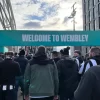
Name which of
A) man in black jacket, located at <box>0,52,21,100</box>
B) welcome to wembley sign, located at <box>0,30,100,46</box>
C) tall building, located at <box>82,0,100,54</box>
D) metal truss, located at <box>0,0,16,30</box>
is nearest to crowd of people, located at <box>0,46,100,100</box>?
man in black jacket, located at <box>0,52,21,100</box>

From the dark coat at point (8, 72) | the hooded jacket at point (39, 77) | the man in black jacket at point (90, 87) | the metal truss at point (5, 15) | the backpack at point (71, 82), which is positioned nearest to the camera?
the man in black jacket at point (90, 87)

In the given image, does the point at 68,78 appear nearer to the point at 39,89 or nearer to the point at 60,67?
the point at 60,67

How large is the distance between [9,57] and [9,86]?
68 centimetres

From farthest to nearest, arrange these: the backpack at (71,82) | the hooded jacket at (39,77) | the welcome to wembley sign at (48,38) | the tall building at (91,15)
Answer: the tall building at (91,15) → the welcome to wembley sign at (48,38) → the backpack at (71,82) → the hooded jacket at (39,77)

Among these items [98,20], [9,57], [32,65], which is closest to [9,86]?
[9,57]

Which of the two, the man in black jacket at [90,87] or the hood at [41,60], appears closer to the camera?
the man in black jacket at [90,87]

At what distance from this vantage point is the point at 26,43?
38.5 feet

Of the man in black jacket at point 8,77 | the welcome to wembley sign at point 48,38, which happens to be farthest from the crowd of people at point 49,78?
the welcome to wembley sign at point 48,38

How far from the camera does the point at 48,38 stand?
11.8 metres

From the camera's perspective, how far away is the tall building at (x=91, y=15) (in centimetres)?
5401

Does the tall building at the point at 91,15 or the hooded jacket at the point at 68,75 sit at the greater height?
the tall building at the point at 91,15

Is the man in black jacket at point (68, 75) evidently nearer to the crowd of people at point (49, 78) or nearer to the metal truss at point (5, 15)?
the crowd of people at point (49, 78)

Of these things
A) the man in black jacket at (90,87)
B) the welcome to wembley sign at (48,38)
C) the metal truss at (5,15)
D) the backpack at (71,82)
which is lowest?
the backpack at (71,82)

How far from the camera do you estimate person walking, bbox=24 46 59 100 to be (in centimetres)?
497
